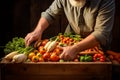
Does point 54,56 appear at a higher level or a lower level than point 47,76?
higher

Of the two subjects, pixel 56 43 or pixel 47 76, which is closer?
pixel 47 76

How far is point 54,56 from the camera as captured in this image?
103 inches

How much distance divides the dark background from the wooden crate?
222cm

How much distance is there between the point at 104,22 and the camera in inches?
112

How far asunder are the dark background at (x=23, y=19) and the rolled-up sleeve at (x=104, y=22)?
1.87 m

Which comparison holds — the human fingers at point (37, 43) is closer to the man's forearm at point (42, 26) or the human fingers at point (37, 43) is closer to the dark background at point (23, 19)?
the man's forearm at point (42, 26)

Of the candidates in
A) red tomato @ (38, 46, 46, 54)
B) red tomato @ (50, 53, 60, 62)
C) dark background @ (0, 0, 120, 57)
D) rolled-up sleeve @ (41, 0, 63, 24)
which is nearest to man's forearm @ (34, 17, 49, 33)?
rolled-up sleeve @ (41, 0, 63, 24)

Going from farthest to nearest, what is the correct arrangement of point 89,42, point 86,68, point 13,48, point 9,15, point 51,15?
point 9,15 → point 51,15 → point 13,48 → point 89,42 → point 86,68

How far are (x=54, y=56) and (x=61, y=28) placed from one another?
2.21m

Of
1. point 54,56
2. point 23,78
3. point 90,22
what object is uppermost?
point 90,22

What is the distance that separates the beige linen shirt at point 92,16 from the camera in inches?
111

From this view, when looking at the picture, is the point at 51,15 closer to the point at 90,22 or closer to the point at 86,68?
the point at 90,22

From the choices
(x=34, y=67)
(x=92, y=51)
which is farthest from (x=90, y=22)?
(x=34, y=67)

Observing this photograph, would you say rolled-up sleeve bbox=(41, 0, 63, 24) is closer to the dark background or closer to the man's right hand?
the man's right hand
